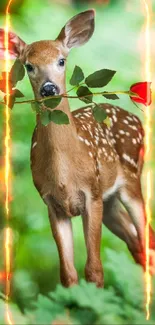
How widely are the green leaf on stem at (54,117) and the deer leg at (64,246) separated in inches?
8.9

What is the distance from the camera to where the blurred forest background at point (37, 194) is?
184 centimetres

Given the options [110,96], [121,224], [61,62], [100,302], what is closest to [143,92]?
[110,96]

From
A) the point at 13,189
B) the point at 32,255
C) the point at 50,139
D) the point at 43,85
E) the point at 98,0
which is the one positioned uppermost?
the point at 98,0

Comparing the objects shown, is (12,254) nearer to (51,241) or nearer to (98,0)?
(51,241)

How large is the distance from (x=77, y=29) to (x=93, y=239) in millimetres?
521

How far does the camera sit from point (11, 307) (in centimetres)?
185

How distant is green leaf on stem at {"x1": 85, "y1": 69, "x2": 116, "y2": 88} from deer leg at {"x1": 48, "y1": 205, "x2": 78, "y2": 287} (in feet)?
1.06

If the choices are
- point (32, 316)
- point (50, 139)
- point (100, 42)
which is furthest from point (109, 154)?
point (32, 316)

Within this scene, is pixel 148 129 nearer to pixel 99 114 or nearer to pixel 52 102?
pixel 99 114

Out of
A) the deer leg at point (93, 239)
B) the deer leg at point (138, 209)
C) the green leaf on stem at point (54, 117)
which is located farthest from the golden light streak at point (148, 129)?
the green leaf on stem at point (54, 117)

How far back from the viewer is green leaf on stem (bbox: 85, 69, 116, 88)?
1790mm

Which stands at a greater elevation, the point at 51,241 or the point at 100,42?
the point at 100,42

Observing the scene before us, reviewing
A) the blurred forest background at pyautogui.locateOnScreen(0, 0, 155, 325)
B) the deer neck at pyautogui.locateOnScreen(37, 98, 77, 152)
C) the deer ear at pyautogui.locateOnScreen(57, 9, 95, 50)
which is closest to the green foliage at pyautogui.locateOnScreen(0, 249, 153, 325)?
the blurred forest background at pyautogui.locateOnScreen(0, 0, 155, 325)

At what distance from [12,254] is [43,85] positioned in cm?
44
